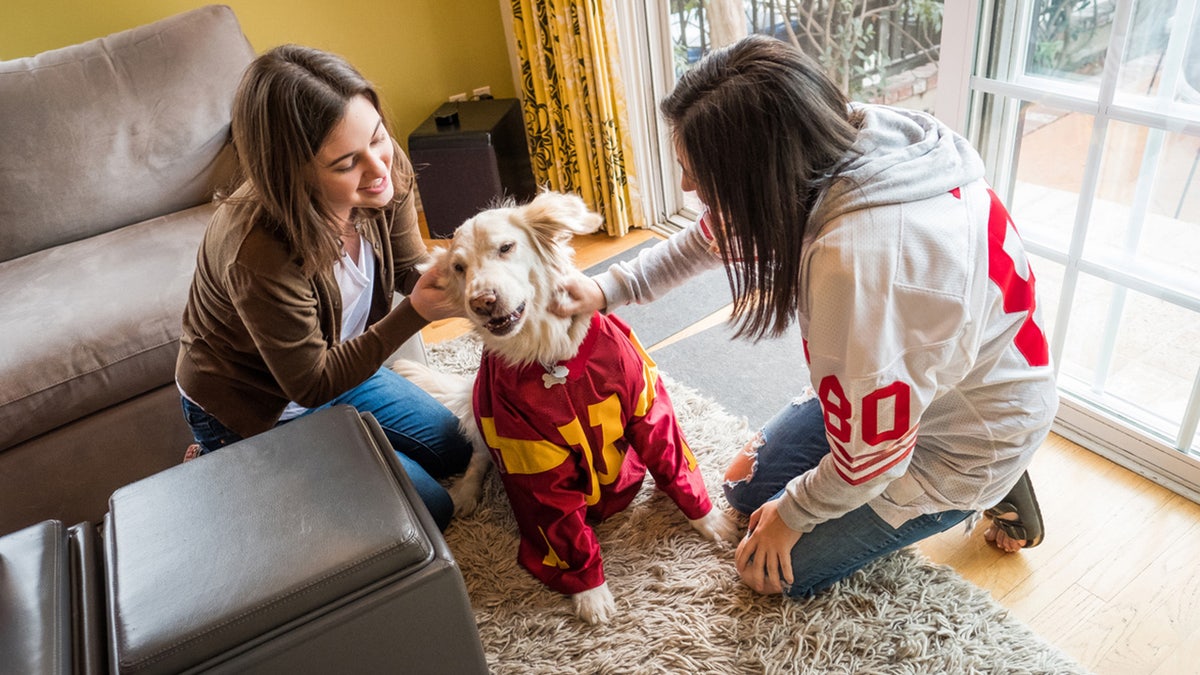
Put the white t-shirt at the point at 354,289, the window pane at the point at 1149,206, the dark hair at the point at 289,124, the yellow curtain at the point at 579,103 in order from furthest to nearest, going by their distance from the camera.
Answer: the yellow curtain at the point at 579,103 < the white t-shirt at the point at 354,289 < the window pane at the point at 1149,206 < the dark hair at the point at 289,124

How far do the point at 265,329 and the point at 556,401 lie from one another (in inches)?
20.0

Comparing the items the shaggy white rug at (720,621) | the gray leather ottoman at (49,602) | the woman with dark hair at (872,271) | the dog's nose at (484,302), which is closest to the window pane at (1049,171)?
the woman with dark hair at (872,271)

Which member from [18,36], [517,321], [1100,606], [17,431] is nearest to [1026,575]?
[1100,606]

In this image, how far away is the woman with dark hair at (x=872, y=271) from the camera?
1.04m

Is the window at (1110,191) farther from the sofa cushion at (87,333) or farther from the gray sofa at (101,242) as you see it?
the sofa cushion at (87,333)

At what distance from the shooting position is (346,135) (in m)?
1.34

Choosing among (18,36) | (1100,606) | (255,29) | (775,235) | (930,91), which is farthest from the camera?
(255,29)

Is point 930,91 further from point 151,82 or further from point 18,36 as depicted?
point 18,36

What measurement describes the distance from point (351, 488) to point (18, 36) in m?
2.39

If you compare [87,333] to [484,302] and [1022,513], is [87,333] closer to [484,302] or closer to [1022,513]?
[484,302]

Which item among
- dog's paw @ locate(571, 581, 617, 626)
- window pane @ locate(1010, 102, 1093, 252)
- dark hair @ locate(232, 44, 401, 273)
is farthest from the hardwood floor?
dark hair @ locate(232, 44, 401, 273)

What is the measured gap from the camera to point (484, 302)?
130 cm

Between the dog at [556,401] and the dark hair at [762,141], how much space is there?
367 millimetres

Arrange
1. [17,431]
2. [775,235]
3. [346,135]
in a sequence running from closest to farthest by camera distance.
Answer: [775,235]
[346,135]
[17,431]
